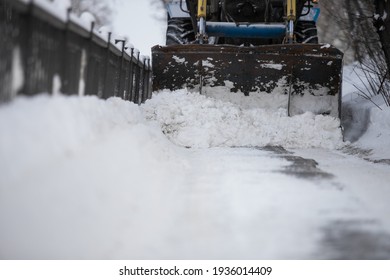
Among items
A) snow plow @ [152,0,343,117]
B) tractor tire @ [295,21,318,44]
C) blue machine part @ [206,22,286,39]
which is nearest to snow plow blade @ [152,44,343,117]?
snow plow @ [152,0,343,117]

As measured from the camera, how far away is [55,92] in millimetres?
3350

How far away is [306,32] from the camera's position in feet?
27.3

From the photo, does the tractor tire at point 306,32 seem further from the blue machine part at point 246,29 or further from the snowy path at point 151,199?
the snowy path at point 151,199

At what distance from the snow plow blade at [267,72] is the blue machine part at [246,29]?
0.74 m

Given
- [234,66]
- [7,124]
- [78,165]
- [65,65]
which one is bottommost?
[78,165]

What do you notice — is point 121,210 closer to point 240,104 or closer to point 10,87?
point 10,87

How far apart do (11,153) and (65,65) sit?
156cm

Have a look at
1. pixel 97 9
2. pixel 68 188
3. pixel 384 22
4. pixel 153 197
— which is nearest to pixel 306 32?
pixel 384 22

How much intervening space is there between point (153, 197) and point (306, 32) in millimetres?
6329

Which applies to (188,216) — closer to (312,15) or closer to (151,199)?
(151,199)

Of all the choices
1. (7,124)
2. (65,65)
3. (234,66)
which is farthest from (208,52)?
(7,124)

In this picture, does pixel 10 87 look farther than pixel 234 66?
No

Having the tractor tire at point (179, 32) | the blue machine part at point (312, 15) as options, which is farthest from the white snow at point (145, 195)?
the blue machine part at point (312, 15)
